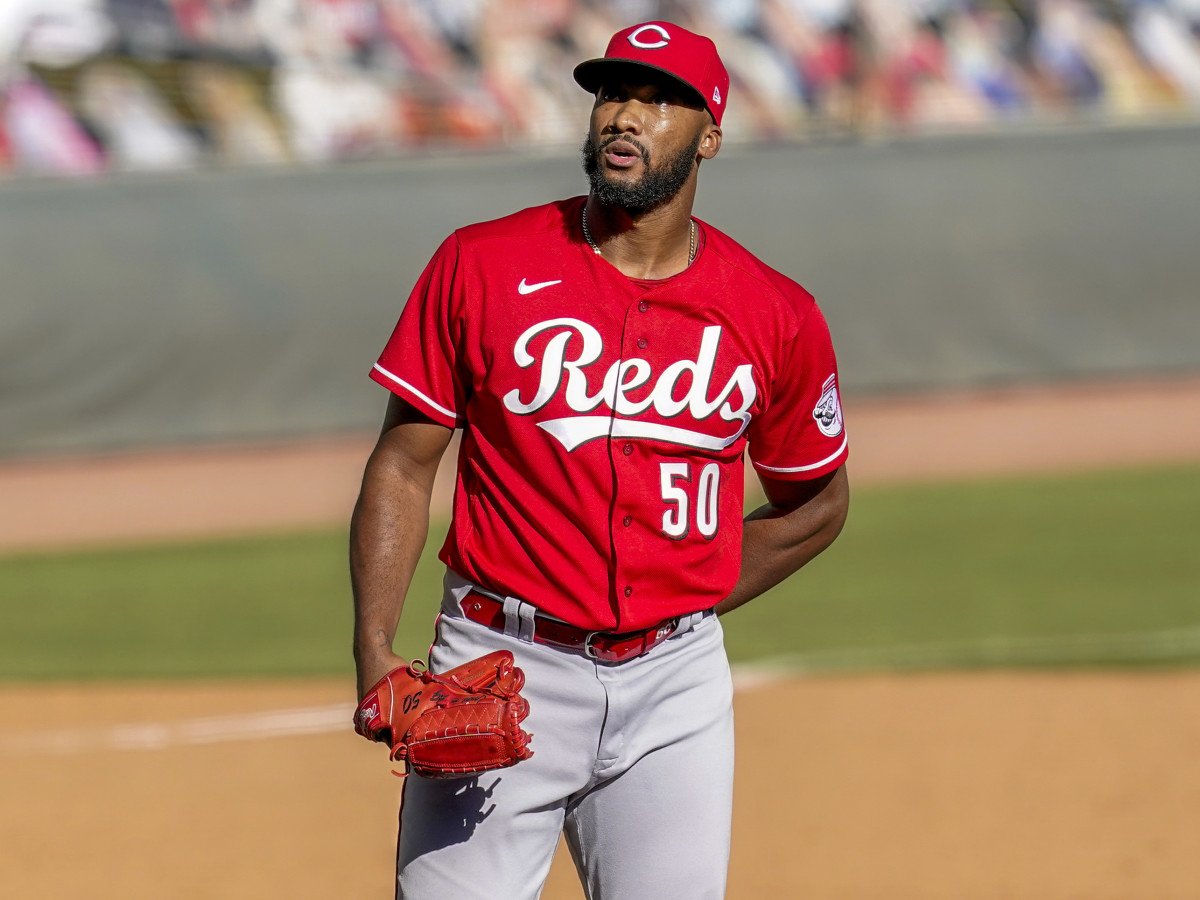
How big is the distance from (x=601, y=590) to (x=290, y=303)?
1075cm

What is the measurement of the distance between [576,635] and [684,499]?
306 mm

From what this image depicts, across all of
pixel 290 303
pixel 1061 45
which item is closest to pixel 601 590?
pixel 290 303

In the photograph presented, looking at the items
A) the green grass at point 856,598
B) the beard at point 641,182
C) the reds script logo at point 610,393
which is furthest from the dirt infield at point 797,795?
the beard at point 641,182

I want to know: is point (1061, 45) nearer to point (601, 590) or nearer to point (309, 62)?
point (309, 62)

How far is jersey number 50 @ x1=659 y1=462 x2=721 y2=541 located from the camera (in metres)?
2.63

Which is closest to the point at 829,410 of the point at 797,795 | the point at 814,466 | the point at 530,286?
the point at 814,466

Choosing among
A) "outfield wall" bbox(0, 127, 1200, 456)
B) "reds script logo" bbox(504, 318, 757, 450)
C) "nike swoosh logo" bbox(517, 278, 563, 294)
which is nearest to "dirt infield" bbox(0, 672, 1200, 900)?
"reds script logo" bbox(504, 318, 757, 450)

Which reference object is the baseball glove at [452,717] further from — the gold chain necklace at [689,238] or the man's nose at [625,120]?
the man's nose at [625,120]

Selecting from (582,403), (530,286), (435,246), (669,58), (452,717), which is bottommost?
(435,246)

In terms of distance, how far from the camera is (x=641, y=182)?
2.60 metres

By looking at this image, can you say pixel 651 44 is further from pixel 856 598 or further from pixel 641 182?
pixel 856 598

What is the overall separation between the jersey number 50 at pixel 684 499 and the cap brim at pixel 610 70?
2.12ft

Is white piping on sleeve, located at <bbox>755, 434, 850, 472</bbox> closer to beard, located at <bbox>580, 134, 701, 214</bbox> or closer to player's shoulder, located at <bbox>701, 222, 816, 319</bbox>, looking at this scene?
player's shoulder, located at <bbox>701, 222, 816, 319</bbox>

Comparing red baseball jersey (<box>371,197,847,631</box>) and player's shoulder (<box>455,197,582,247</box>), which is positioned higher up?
player's shoulder (<box>455,197,582,247</box>)
